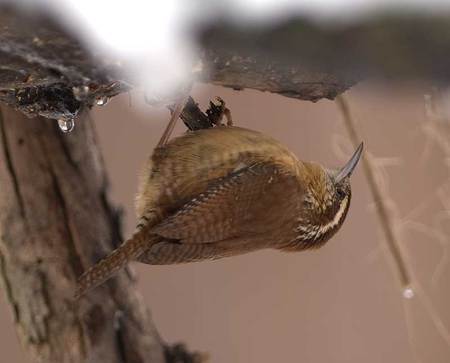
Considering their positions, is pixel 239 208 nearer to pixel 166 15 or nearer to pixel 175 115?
pixel 175 115

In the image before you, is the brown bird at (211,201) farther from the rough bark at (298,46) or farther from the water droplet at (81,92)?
the rough bark at (298,46)

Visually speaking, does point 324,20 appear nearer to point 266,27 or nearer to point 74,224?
point 266,27

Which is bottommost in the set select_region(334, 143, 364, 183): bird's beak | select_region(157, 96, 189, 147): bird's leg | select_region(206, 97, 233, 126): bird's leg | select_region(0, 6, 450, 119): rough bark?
select_region(0, 6, 450, 119): rough bark

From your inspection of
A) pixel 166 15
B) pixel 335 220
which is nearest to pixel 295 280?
pixel 335 220

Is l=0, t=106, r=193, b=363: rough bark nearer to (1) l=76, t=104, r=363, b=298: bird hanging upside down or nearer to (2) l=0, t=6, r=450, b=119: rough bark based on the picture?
(1) l=76, t=104, r=363, b=298: bird hanging upside down

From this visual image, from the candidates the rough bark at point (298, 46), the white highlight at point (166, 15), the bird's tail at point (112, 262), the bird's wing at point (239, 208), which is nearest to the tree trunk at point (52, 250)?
the bird's tail at point (112, 262)

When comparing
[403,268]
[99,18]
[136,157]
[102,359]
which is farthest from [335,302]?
[99,18]

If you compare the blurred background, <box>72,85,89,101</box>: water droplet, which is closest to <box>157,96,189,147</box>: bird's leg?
<box>72,85,89,101</box>: water droplet
